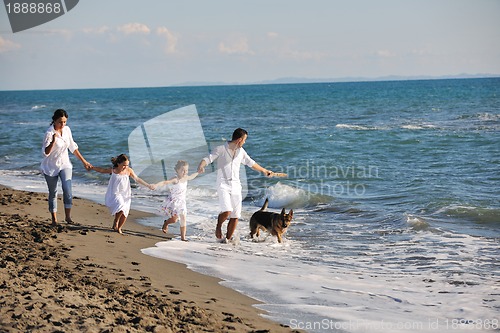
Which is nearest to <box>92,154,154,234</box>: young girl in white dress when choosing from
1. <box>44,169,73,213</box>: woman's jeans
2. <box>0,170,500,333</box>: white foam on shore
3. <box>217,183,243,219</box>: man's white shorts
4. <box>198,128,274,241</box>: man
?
<box>44,169,73,213</box>: woman's jeans

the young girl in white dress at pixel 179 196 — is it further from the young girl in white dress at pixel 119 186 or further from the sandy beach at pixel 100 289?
the sandy beach at pixel 100 289

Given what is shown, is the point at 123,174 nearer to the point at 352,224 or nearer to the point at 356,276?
the point at 356,276

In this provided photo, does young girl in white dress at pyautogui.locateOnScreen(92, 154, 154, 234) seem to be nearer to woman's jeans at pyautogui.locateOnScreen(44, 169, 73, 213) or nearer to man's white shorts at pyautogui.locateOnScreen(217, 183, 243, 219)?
woman's jeans at pyautogui.locateOnScreen(44, 169, 73, 213)

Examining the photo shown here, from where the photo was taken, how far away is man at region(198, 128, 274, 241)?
9656mm

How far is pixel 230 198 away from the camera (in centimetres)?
1000

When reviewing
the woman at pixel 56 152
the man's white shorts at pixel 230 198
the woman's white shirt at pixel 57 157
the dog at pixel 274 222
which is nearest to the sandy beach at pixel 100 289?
the woman at pixel 56 152

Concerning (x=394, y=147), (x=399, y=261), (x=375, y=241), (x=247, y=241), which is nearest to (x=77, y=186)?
(x=247, y=241)

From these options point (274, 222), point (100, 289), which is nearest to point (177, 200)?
point (274, 222)

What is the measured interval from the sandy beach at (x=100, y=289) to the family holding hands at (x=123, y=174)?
456 millimetres

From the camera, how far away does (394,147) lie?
26016 mm

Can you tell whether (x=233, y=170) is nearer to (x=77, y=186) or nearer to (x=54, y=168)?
(x=54, y=168)

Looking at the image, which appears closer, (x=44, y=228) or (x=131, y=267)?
(x=131, y=267)

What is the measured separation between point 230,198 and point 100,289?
4.00 metres

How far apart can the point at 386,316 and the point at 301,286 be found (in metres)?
1.29
